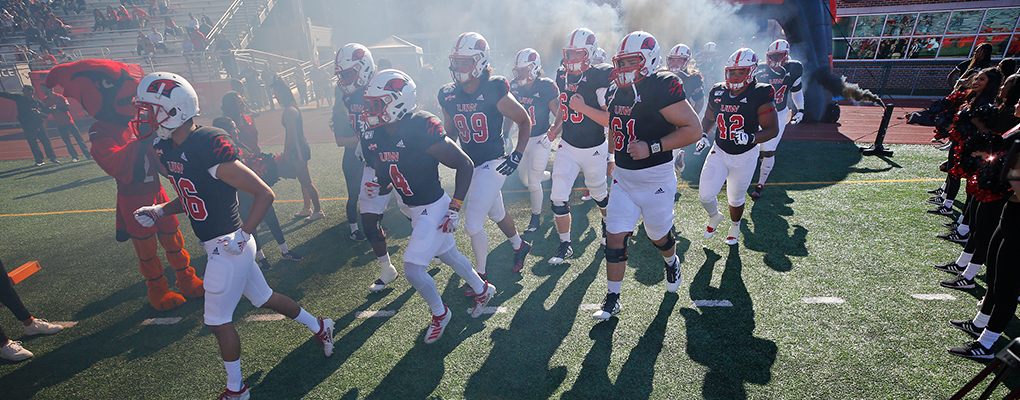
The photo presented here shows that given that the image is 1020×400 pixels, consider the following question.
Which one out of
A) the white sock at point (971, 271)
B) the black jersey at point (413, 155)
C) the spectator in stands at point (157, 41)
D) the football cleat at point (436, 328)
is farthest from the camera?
the spectator in stands at point (157, 41)

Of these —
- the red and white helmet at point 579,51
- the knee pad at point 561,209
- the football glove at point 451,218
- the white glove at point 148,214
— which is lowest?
the knee pad at point 561,209

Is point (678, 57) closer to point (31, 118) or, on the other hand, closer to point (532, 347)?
point (532, 347)

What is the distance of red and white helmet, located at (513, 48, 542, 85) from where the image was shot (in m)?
6.33

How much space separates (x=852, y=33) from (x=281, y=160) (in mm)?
22686

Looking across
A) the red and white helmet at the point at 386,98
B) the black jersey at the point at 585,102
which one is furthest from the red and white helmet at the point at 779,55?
the red and white helmet at the point at 386,98

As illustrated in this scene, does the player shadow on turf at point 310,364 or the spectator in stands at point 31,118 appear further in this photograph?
the spectator in stands at point 31,118

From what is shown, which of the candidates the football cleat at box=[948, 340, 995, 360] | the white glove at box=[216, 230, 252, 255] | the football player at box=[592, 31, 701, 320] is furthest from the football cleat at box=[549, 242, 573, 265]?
the football cleat at box=[948, 340, 995, 360]

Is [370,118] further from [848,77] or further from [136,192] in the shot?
[848,77]

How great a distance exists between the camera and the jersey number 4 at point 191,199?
3.11 m

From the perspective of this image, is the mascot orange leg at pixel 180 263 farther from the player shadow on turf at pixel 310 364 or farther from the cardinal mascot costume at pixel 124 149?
the player shadow on turf at pixel 310 364

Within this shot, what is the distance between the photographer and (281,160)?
6.39 meters

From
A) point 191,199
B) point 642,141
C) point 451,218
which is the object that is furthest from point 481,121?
point 191,199

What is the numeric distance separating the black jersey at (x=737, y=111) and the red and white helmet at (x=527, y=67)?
250cm

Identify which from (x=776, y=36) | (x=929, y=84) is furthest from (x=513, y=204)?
(x=929, y=84)
